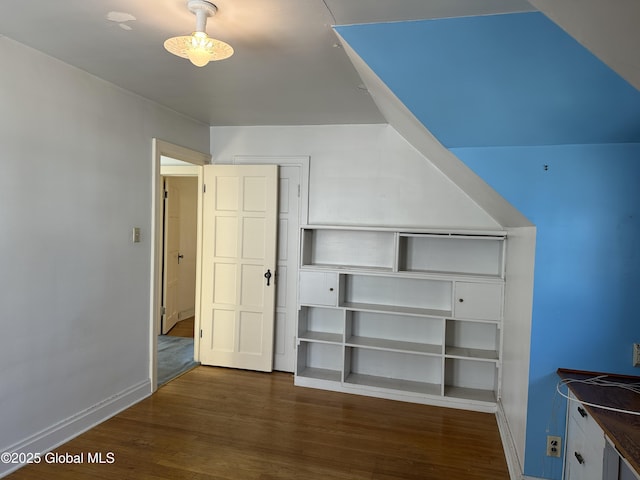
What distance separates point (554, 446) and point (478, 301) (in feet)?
4.21

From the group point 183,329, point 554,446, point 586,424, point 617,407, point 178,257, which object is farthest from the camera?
point 178,257

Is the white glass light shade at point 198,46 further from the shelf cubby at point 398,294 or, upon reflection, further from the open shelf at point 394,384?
the open shelf at point 394,384

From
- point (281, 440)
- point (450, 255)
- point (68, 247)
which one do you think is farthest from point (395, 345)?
point (68, 247)

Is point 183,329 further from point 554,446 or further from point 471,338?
point 554,446

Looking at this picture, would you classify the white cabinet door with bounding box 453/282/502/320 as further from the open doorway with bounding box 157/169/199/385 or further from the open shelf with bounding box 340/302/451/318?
the open doorway with bounding box 157/169/199/385

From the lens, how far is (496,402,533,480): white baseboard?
235cm

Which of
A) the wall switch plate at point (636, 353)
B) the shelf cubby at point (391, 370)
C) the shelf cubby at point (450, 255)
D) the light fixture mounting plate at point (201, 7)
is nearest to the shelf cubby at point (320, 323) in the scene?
the shelf cubby at point (391, 370)

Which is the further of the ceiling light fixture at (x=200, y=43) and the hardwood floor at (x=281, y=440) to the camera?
the hardwood floor at (x=281, y=440)

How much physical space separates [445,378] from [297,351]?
134 cm

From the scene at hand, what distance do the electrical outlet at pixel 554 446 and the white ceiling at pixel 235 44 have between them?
6.83ft

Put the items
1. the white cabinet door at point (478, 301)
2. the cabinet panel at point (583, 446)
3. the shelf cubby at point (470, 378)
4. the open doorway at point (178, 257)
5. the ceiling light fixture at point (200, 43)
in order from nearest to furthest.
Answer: the cabinet panel at point (583, 446) < the ceiling light fixture at point (200, 43) < the white cabinet door at point (478, 301) < the shelf cubby at point (470, 378) < the open doorway at point (178, 257)

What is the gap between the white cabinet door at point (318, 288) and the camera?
3.67 m

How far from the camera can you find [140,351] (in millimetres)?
3404

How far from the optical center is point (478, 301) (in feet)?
10.9
